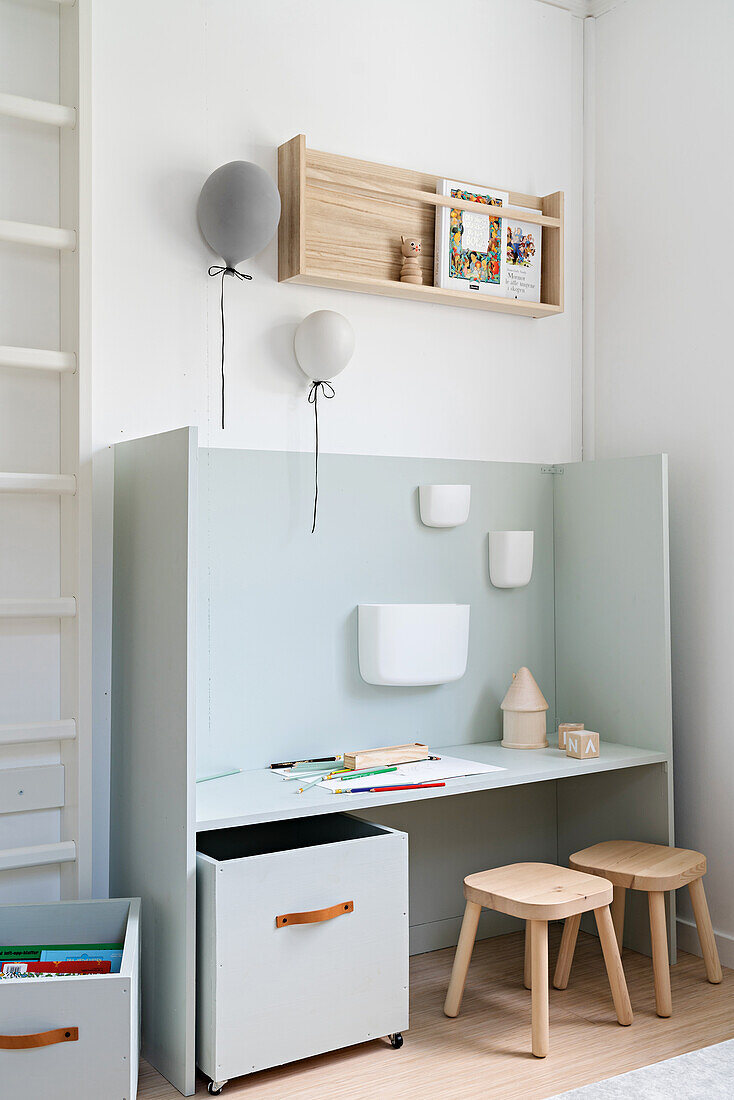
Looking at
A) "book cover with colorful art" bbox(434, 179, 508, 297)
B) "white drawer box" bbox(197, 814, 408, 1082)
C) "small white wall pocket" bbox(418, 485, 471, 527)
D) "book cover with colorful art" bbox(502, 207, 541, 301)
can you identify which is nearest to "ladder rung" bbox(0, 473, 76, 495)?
"white drawer box" bbox(197, 814, 408, 1082)

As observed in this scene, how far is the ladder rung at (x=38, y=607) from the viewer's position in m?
2.14

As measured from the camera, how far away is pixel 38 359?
7.16ft

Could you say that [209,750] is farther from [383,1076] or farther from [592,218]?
[592,218]

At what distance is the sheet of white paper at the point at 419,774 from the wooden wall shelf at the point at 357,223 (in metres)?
1.24

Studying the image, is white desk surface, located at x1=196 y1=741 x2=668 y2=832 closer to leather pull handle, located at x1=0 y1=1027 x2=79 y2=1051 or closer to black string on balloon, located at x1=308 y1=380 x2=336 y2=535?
leather pull handle, located at x1=0 y1=1027 x2=79 y2=1051

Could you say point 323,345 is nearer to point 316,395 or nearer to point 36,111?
point 316,395

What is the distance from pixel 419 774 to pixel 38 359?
1277 millimetres

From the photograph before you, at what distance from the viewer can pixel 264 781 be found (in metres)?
2.34

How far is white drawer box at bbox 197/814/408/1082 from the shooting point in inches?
78.2

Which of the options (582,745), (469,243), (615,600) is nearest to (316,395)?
(469,243)

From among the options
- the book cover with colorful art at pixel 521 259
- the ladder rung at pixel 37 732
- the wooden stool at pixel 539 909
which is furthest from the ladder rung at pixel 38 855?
the book cover with colorful art at pixel 521 259

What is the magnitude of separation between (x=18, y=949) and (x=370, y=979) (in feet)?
2.40

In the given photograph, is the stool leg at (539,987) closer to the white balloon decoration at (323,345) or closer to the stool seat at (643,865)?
the stool seat at (643,865)

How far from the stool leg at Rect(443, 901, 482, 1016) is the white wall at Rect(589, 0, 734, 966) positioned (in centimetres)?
79
